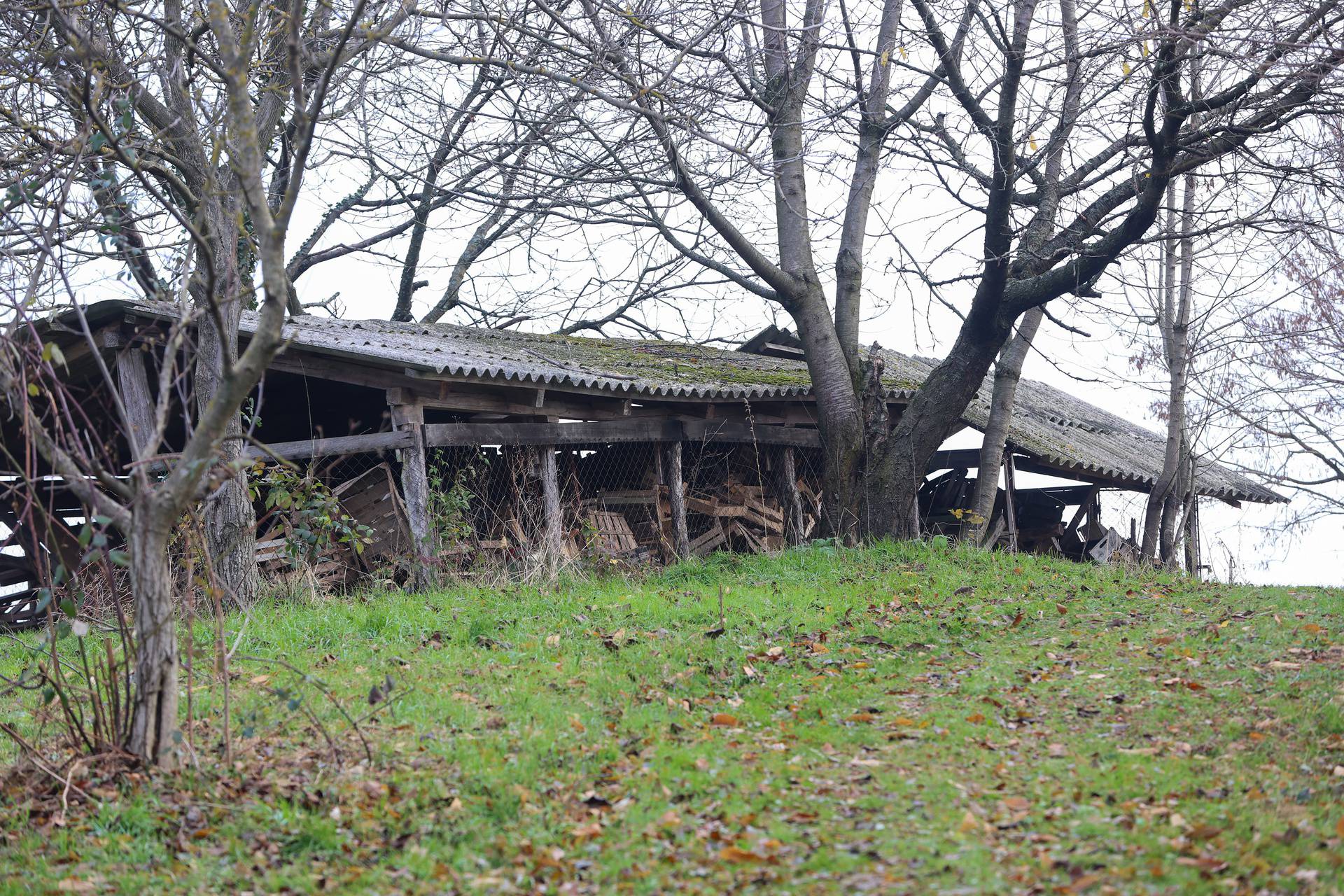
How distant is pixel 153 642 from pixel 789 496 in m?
9.23

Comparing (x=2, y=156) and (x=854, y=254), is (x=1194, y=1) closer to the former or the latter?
(x=854, y=254)

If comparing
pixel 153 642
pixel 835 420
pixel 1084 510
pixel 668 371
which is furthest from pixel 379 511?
pixel 1084 510

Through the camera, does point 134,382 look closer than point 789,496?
Yes

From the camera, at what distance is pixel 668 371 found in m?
12.6

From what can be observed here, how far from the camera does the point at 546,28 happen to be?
9172 mm

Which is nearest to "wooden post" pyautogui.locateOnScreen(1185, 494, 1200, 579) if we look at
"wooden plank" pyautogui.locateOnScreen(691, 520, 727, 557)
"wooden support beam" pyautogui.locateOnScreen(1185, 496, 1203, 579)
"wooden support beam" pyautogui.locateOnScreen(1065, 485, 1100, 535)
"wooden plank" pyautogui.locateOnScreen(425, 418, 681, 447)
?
"wooden support beam" pyautogui.locateOnScreen(1185, 496, 1203, 579)

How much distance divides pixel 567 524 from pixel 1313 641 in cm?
676

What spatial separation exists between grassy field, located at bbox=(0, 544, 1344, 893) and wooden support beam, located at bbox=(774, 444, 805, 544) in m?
4.91

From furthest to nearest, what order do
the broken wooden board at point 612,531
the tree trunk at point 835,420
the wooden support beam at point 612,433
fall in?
the tree trunk at point 835,420 → the broken wooden board at point 612,531 → the wooden support beam at point 612,433

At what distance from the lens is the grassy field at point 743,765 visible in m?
3.76

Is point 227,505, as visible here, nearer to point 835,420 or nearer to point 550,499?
point 550,499

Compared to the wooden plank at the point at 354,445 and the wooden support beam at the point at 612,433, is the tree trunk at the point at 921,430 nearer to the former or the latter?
the wooden support beam at the point at 612,433

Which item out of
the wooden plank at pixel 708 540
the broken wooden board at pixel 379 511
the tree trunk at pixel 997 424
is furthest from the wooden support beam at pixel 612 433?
the tree trunk at pixel 997 424

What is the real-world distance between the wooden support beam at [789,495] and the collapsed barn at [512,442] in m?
0.02
